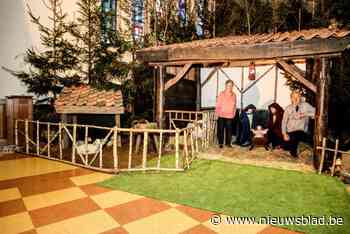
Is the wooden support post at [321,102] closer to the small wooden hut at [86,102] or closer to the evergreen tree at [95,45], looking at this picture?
the small wooden hut at [86,102]

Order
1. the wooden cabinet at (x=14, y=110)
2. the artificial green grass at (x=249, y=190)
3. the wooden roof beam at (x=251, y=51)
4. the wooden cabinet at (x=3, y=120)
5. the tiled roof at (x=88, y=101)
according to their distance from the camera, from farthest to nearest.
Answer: the wooden cabinet at (x=3, y=120), the wooden cabinet at (x=14, y=110), the tiled roof at (x=88, y=101), the wooden roof beam at (x=251, y=51), the artificial green grass at (x=249, y=190)

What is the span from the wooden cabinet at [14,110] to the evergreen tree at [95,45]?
253 cm

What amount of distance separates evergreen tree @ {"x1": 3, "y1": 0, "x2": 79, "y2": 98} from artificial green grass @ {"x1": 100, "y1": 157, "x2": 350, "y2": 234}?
5.65 m

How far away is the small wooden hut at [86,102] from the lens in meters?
8.97

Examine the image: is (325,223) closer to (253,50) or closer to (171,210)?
(171,210)

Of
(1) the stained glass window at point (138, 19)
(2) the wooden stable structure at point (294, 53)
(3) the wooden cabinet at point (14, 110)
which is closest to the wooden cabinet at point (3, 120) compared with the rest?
(3) the wooden cabinet at point (14, 110)

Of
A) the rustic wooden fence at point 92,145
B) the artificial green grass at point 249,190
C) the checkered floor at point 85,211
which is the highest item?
the rustic wooden fence at point 92,145

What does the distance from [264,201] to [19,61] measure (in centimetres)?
975

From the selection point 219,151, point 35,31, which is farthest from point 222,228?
point 35,31

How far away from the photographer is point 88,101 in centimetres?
919

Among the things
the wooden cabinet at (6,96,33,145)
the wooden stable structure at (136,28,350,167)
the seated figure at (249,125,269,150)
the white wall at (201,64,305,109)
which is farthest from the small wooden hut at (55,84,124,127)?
the white wall at (201,64,305,109)

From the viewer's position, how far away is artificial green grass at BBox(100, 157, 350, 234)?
461cm

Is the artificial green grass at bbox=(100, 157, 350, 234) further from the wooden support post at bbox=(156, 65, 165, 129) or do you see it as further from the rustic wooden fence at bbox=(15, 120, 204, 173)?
the wooden support post at bbox=(156, 65, 165, 129)

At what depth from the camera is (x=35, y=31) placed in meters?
10.1
